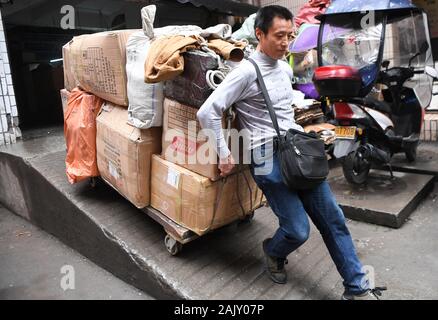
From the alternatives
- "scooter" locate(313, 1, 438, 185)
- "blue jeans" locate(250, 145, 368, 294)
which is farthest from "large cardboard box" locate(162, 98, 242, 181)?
"scooter" locate(313, 1, 438, 185)

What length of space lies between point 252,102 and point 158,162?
0.88 metres

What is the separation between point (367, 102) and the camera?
4.34 meters

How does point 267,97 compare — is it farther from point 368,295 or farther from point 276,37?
point 368,295

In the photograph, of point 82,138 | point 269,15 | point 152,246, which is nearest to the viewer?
point 269,15

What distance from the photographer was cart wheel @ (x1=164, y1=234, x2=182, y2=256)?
9.41 feet

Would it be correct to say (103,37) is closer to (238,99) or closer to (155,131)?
(155,131)

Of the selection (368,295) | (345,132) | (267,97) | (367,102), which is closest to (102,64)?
(267,97)

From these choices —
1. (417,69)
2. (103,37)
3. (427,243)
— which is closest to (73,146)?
(103,37)

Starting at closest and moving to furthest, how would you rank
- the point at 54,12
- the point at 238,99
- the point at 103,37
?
the point at 238,99, the point at 103,37, the point at 54,12

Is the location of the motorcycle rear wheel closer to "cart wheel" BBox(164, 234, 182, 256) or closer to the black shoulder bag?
the black shoulder bag

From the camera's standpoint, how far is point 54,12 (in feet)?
23.8

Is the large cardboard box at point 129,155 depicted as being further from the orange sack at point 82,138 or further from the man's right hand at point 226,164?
the man's right hand at point 226,164

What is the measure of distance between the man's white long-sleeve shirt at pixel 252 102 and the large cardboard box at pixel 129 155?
72 centimetres
